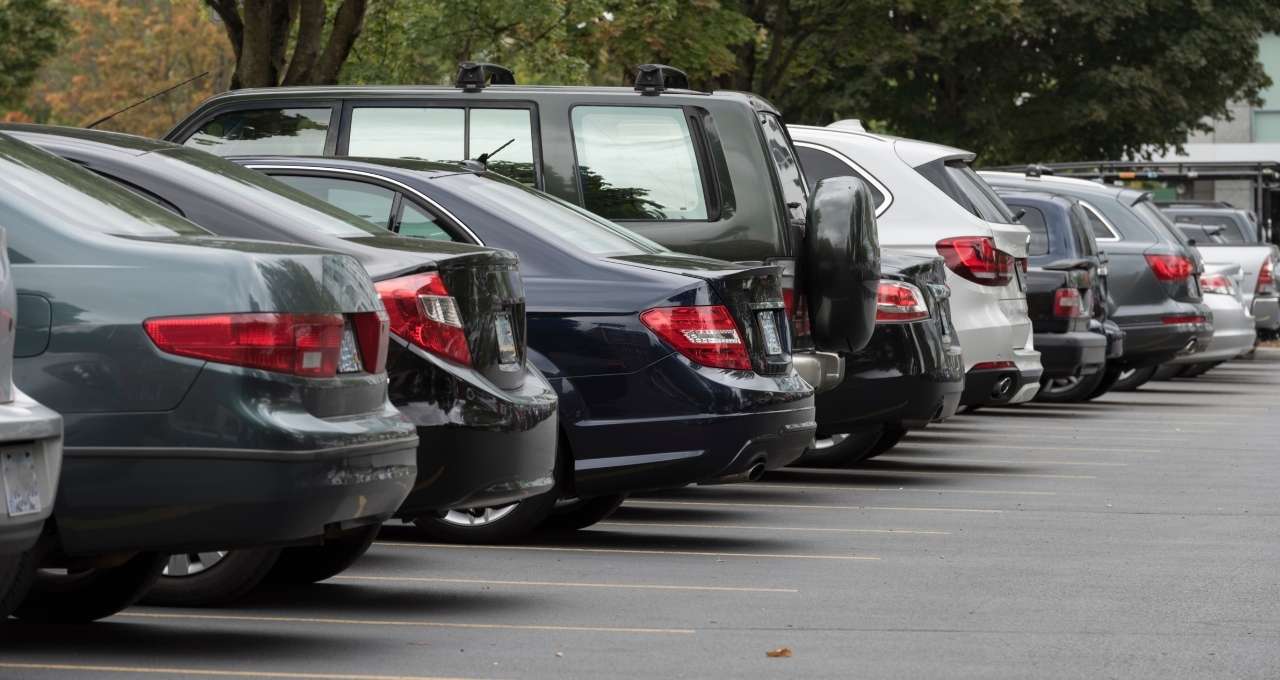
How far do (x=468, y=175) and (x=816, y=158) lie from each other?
434 cm

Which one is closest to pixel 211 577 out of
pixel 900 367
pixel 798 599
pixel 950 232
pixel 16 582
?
pixel 16 582

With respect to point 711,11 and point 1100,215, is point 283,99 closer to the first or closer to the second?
point 1100,215

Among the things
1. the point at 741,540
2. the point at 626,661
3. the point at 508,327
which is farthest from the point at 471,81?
the point at 626,661

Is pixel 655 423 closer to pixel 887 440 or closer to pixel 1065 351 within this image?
pixel 887 440

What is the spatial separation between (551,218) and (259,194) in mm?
1882

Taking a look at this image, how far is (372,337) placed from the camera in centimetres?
657

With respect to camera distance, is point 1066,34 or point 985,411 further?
point 1066,34

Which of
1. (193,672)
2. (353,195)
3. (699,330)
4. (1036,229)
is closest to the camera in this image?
(193,672)

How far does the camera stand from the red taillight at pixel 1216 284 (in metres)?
22.7

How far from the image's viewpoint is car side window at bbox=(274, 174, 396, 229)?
9.20 meters

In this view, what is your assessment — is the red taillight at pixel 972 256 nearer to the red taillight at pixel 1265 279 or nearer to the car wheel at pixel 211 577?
the car wheel at pixel 211 577

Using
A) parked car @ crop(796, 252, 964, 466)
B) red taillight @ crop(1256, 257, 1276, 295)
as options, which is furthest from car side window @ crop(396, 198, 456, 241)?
red taillight @ crop(1256, 257, 1276, 295)

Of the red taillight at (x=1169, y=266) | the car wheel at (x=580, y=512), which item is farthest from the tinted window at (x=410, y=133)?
the red taillight at (x=1169, y=266)

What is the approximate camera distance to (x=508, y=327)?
7.68 metres
